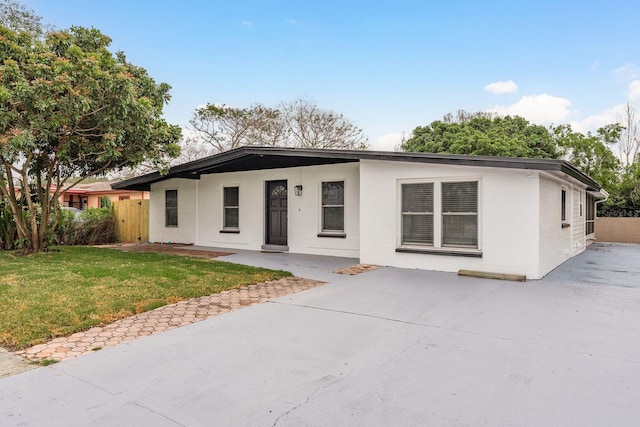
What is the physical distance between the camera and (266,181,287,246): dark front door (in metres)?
11.2

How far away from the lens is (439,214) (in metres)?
7.57

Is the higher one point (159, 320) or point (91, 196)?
point (91, 196)

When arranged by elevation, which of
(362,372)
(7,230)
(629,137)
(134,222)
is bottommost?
→ (362,372)

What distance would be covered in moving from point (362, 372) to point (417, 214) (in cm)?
518

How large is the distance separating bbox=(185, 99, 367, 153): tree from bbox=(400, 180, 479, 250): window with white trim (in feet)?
52.2

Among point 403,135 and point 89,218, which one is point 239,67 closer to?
point 89,218

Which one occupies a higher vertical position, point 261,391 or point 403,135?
point 403,135

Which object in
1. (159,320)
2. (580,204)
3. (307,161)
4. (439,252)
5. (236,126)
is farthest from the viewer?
(236,126)

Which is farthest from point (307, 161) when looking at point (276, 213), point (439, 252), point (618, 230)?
point (618, 230)

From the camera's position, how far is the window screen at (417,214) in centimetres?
773

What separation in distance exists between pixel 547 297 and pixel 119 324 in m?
5.64

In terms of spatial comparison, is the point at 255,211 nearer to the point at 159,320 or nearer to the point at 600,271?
the point at 159,320

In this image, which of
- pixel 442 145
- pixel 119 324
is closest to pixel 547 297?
pixel 119 324

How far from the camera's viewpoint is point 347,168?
9.88 m
